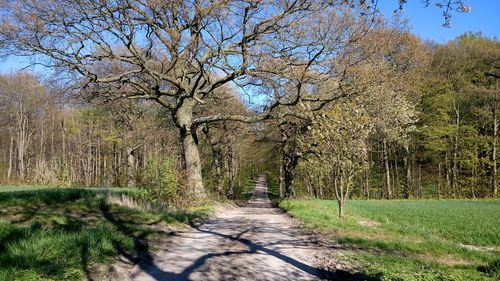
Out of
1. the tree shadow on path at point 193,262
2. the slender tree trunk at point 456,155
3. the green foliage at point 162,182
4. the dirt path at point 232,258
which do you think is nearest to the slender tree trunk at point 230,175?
the green foliage at point 162,182

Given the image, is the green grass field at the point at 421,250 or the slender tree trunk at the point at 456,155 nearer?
the green grass field at the point at 421,250

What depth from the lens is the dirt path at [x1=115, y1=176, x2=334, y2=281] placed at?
17.5 feet

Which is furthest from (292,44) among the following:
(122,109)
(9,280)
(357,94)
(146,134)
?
(122,109)

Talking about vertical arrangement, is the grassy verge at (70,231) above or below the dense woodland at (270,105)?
below

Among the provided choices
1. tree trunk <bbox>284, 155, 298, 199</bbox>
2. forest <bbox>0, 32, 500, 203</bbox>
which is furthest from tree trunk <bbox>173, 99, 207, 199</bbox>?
tree trunk <bbox>284, 155, 298, 199</bbox>

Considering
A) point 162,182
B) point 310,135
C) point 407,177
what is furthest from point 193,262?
point 407,177

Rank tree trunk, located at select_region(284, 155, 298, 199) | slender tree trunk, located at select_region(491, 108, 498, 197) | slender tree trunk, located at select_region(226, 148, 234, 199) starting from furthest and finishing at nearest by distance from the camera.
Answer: slender tree trunk, located at select_region(226, 148, 234, 199) < slender tree trunk, located at select_region(491, 108, 498, 197) < tree trunk, located at select_region(284, 155, 298, 199)

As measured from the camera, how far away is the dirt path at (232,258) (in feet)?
17.5

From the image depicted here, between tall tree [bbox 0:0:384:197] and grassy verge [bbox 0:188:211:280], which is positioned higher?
tall tree [bbox 0:0:384:197]

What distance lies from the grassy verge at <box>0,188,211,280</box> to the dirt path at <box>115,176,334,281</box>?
65 centimetres

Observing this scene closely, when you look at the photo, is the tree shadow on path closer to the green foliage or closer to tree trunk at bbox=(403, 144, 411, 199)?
the green foliage

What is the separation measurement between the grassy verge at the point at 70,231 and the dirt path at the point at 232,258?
2.14ft

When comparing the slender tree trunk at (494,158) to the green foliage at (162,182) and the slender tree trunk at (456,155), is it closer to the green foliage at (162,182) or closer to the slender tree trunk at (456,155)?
the slender tree trunk at (456,155)

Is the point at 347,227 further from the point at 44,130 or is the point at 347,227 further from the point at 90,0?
the point at 44,130
